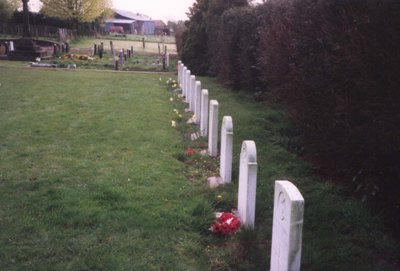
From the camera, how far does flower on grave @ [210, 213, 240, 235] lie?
432 cm

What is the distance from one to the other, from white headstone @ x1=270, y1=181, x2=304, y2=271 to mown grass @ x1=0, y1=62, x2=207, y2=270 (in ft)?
2.76

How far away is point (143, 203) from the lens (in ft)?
16.3

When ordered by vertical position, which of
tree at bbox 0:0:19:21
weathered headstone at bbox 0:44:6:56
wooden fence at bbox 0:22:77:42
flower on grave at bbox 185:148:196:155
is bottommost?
flower on grave at bbox 185:148:196:155

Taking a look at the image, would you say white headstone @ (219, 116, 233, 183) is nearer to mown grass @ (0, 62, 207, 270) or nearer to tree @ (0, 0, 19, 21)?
mown grass @ (0, 62, 207, 270)

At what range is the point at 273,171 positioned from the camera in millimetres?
6074

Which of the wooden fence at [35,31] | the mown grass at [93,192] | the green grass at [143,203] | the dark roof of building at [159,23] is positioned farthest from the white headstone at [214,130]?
the dark roof of building at [159,23]

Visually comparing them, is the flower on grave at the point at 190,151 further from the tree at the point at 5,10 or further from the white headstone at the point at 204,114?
the tree at the point at 5,10

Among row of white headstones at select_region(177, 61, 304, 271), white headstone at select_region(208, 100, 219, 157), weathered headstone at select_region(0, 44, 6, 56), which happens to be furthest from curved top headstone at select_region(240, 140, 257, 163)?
weathered headstone at select_region(0, 44, 6, 56)

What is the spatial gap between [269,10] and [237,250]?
778cm

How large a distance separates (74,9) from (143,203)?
161ft

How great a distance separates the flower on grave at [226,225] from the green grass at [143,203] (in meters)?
0.08

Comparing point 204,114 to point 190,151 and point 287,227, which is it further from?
point 287,227

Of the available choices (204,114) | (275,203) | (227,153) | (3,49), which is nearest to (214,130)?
(204,114)

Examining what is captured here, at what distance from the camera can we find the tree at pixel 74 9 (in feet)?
159
